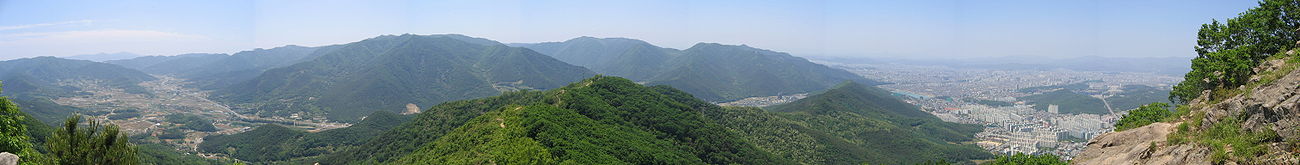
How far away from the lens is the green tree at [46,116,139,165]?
20609mm

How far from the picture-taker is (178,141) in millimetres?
147500

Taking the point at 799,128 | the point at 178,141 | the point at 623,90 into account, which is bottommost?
the point at 178,141

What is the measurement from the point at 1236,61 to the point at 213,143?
552 feet

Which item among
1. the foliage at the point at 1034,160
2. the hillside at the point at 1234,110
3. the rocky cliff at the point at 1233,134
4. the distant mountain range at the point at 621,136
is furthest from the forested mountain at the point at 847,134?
the rocky cliff at the point at 1233,134

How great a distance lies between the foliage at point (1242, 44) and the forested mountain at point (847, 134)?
56.6 metres

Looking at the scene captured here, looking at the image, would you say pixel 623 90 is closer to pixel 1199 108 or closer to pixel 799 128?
pixel 799 128

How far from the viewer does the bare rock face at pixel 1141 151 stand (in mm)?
16312

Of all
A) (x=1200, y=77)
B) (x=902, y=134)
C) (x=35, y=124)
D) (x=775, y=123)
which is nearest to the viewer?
(x=1200, y=77)

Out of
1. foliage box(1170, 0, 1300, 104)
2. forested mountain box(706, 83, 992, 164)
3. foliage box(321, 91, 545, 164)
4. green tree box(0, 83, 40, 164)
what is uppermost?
A: foliage box(1170, 0, 1300, 104)

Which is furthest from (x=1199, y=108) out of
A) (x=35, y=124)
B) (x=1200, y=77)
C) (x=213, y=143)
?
(x=213, y=143)

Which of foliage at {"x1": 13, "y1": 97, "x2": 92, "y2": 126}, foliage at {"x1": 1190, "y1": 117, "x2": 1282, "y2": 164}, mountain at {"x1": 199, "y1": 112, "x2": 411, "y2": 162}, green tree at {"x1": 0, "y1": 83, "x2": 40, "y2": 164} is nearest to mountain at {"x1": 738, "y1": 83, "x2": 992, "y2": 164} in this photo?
foliage at {"x1": 1190, "y1": 117, "x2": 1282, "y2": 164}

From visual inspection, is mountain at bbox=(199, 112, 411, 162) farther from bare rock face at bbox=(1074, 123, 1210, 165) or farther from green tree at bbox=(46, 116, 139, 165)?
bare rock face at bbox=(1074, 123, 1210, 165)

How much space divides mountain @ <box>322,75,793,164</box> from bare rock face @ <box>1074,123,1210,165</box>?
32236 mm

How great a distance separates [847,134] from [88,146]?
115m
